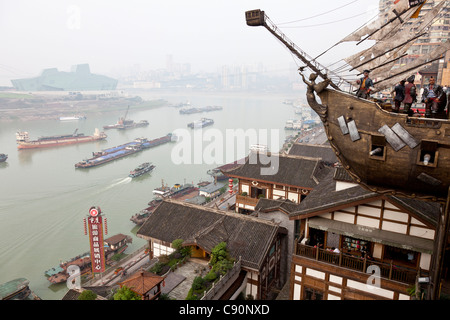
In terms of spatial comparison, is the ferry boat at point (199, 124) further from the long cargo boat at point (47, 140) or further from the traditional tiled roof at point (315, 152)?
the traditional tiled roof at point (315, 152)

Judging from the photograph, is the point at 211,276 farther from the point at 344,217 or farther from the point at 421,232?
the point at 421,232

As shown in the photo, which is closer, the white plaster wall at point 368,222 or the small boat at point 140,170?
the white plaster wall at point 368,222

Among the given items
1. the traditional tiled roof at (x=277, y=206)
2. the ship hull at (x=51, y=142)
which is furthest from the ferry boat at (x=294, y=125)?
the traditional tiled roof at (x=277, y=206)

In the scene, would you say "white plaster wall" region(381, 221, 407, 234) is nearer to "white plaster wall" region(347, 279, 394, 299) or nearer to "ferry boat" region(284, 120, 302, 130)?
"white plaster wall" region(347, 279, 394, 299)

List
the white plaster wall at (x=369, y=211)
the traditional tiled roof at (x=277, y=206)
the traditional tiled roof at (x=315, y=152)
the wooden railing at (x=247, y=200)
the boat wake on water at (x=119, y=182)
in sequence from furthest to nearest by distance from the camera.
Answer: the boat wake on water at (x=119, y=182)
the traditional tiled roof at (x=315, y=152)
the wooden railing at (x=247, y=200)
the traditional tiled roof at (x=277, y=206)
the white plaster wall at (x=369, y=211)

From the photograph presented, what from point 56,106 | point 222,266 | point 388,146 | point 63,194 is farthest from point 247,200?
point 56,106

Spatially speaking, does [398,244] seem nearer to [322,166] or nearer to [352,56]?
[352,56]

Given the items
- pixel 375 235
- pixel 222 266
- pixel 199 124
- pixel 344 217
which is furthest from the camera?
pixel 199 124
